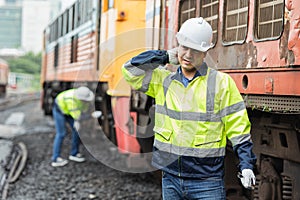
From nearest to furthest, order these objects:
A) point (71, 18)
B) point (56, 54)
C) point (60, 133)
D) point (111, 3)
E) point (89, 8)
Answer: point (111, 3)
point (60, 133)
point (89, 8)
point (71, 18)
point (56, 54)

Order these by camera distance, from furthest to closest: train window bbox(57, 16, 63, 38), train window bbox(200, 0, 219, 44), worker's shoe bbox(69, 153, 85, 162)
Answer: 1. train window bbox(57, 16, 63, 38)
2. worker's shoe bbox(69, 153, 85, 162)
3. train window bbox(200, 0, 219, 44)

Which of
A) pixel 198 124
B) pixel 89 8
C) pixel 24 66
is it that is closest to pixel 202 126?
pixel 198 124

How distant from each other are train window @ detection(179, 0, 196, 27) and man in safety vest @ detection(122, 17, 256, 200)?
1940 mm

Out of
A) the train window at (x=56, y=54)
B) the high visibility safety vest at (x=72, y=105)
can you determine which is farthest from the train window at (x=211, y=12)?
the train window at (x=56, y=54)

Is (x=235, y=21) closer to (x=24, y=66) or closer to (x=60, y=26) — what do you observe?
(x=60, y=26)

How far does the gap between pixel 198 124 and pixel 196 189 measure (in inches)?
15.8

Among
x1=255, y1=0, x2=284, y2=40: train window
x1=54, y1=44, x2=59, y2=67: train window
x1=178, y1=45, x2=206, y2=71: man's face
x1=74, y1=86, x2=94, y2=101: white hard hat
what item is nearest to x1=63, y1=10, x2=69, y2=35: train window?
x1=54, y1=44, x2=59, y2=67: train window

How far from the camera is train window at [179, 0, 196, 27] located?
18.4ft

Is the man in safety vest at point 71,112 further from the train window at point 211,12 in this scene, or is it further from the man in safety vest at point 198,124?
the man in safety vest at point 198,124

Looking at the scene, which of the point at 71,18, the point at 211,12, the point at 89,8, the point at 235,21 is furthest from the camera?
the point at 71,18

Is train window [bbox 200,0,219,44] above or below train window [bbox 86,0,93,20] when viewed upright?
below

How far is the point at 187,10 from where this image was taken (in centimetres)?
575

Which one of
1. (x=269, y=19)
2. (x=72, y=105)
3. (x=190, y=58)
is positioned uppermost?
(x=269, y=19)

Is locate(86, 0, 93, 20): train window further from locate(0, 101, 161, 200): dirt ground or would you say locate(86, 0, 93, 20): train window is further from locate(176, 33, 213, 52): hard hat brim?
→ locate(176, 33, 213, 52): hard hat brim
